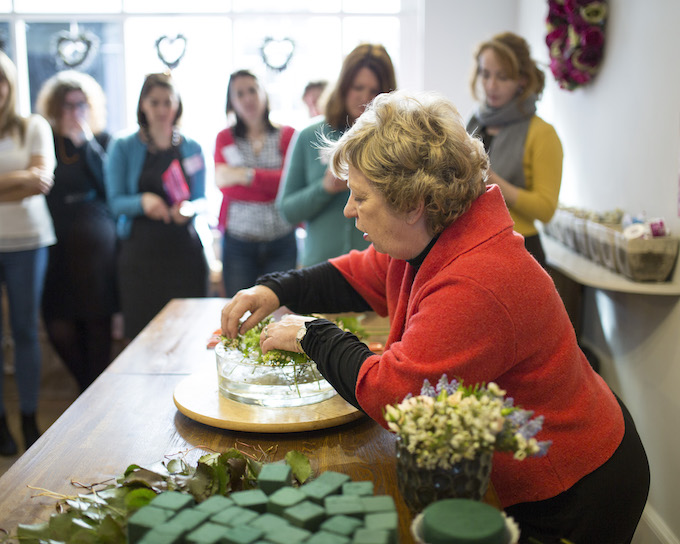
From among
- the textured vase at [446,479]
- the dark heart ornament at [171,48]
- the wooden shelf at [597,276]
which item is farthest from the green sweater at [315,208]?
the dark heart ornament at [171,48]

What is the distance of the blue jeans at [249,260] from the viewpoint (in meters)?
3.39

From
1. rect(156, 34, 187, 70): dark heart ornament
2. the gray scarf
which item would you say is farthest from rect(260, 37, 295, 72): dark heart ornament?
the gray scarf

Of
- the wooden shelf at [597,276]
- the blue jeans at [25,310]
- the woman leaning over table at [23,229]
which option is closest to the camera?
the wooden shelf at [597,276]

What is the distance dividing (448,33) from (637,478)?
148 inches

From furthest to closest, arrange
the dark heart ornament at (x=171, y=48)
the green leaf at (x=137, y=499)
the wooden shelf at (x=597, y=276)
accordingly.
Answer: the dark heart ornament at (x=171, y=48), the wooden shelf at (x=597, y=276), the green leaf at (x=137, y=499)

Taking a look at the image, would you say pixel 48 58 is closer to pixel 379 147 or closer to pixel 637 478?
pixel 379 147

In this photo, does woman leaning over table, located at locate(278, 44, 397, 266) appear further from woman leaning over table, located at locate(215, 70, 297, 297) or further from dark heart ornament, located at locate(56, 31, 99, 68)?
dark heart ornament, located at locate(56, 31, 99, 68)

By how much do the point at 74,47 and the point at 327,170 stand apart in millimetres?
3087

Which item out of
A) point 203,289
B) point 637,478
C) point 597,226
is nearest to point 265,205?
point 203,289

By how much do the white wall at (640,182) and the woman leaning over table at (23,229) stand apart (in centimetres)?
241

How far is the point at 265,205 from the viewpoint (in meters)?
3.45

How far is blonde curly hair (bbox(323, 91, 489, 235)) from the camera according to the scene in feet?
4.26

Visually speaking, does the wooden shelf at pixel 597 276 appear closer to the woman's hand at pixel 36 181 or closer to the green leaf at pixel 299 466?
the green leaf at pixel 299 466

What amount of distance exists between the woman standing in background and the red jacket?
283 centimetres
